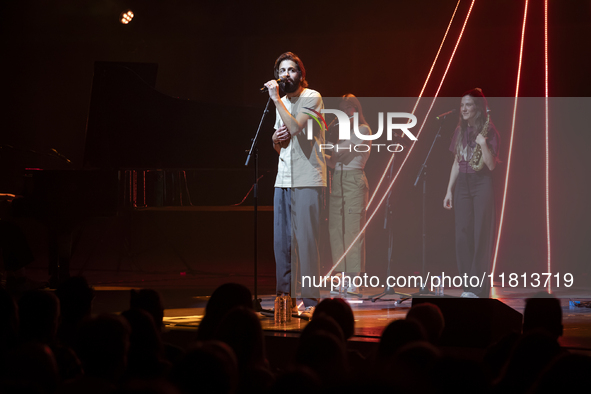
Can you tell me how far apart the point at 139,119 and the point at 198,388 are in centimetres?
389

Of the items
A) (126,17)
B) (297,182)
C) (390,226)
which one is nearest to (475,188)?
(390,226)

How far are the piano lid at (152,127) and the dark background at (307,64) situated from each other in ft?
0.08

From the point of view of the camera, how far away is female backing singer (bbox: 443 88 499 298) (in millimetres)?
3662

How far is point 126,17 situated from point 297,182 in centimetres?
417

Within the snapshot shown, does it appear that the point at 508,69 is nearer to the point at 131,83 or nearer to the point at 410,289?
the point at 410,289

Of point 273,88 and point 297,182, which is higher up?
point 273,88

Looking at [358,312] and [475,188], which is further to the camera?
[475,188]

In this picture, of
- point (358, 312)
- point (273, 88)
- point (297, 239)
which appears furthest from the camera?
point (358, 312)

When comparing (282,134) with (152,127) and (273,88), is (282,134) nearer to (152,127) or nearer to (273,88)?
(273,88)

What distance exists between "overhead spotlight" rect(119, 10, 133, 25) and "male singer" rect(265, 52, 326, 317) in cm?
373

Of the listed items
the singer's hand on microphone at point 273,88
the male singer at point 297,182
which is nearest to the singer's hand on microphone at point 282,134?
the male singer at point 297,182

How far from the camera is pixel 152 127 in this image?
463cm

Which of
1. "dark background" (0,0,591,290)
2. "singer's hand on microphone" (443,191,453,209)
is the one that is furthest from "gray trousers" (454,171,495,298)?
"dark background" (0,0,591,290)

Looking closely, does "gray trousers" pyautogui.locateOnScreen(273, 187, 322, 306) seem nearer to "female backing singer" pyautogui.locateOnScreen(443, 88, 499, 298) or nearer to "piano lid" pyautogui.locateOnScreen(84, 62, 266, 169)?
"female backing singer" pyautogui.locateOnScreen(443, 88, 499, 298)
